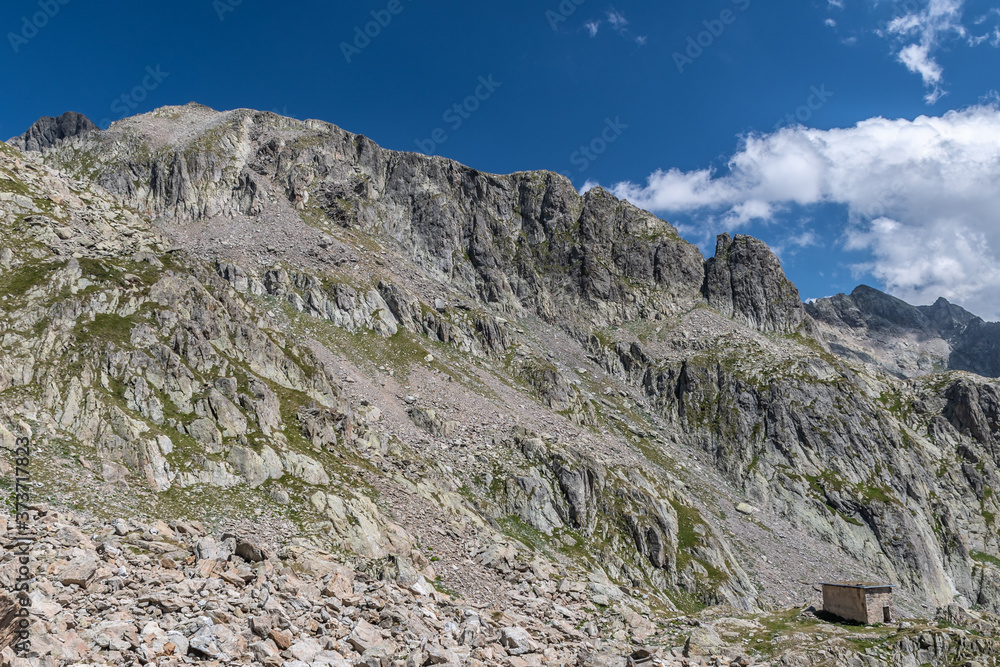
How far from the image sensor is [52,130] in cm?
15375

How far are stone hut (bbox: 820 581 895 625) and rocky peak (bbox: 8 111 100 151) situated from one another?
185944 millimetres

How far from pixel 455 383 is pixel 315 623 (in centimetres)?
6336

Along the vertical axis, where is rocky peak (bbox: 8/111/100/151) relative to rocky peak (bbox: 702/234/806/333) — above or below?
above

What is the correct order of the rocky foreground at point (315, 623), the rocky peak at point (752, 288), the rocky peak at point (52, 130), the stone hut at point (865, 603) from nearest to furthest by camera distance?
the rocky foreground at point (315, 623), the stone hut at point (865, 603), the rocky peak at point (752, 288), the rocky peak at point (52, 130)

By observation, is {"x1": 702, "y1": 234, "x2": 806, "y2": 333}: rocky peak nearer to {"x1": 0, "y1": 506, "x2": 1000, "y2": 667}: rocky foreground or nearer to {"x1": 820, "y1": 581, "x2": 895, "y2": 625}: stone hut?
{"x1": 820, "y1": 581, "x2": 895, "y2": 625}: stone hut

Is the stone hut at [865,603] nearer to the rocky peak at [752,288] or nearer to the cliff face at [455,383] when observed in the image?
the cliff face at [455,383]

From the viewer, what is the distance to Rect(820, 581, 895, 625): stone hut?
32.4 metres

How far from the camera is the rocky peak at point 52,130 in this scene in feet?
492

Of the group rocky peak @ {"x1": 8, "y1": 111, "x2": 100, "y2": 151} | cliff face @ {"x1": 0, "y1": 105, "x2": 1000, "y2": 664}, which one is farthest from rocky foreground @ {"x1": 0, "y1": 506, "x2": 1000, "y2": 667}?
rocky peak @ {"x1": 8, "y1": 111, "x2": 100, "y2": 151}

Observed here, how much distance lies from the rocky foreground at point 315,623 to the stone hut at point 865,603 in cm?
140

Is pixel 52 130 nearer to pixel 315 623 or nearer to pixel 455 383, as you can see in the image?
pixel 455 383

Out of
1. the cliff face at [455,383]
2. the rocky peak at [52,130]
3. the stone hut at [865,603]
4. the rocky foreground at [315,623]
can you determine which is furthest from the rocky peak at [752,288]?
the rocky peak at [52,130]

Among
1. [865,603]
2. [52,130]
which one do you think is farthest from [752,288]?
[52,130]

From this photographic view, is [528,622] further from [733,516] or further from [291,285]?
[291,285]
